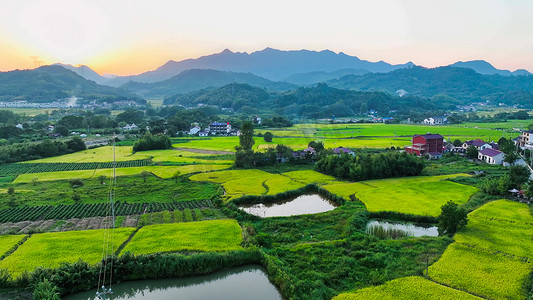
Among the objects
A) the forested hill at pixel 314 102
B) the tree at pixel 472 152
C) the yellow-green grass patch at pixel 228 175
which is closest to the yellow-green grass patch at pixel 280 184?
the yellow-green grass patch at pixel 228 175

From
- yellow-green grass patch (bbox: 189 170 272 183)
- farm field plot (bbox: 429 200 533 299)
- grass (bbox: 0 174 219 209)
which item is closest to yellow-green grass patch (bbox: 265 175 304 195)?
yellow-green grass patch (bbox: 189 170 272 183)

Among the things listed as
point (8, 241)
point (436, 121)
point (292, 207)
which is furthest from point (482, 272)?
point (436, 121)

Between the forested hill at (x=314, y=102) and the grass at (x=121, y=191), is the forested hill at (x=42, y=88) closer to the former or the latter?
the forested hill at (x=314, y=102)

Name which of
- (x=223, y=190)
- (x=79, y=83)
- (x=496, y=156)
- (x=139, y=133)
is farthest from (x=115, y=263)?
(x=79, y=83)

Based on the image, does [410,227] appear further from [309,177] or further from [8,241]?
[8,241]

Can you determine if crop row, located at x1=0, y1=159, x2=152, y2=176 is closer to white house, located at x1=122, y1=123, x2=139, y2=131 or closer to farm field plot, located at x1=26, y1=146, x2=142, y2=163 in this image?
farm field plot, located at x1=26, y1=146, x2=142, y2=163
